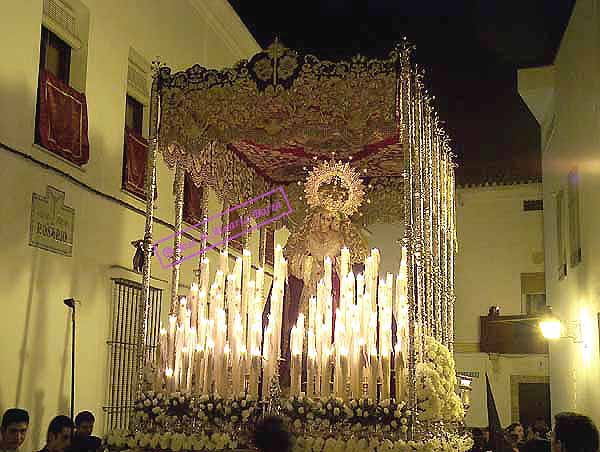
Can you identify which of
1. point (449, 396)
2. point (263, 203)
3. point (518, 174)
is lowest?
point (449, 396)

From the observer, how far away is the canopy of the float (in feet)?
22.2

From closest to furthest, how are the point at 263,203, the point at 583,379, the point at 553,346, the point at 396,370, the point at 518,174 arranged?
the point at 396,370 < the point at 263,203 < the point at 583,379 < the point at 553,346 < the point at 518,174

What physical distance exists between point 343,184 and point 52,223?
8.49ft

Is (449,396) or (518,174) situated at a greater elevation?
(518,174)

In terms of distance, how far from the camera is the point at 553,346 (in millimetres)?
12617

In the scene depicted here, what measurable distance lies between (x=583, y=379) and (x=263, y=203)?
157 inches

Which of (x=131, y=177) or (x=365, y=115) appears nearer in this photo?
(x=365, y=115)

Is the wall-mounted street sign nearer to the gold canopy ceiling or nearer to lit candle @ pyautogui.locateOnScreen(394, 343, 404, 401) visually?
the gold canopy ceiling

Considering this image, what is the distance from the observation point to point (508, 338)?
696 inches

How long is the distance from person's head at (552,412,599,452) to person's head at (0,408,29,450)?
375 cm

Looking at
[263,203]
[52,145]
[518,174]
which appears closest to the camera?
[52,145]

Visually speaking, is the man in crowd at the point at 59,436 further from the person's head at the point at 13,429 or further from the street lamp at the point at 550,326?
the street lamp at the point at 550,326

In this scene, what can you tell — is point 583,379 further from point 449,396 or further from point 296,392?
point 296,392

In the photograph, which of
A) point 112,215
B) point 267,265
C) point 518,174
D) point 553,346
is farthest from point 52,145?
point 518,174
